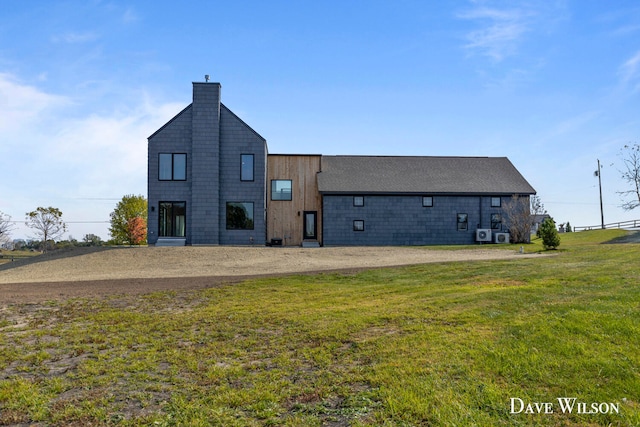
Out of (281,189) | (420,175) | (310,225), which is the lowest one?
(310,225)

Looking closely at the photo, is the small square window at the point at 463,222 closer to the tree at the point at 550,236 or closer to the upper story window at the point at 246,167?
the tree at the point at 550,236

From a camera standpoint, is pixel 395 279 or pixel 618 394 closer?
pixel 618 394

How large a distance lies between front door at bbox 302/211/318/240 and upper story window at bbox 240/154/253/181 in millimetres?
4862

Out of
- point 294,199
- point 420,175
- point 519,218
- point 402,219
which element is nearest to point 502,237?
point 519,218

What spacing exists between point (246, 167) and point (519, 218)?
18.8 meters

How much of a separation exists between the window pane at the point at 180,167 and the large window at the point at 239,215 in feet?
11.0

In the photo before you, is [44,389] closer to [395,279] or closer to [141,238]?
[395,279]

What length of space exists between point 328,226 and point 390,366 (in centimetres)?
2466

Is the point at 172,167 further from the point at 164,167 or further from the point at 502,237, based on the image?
the point at 502,237

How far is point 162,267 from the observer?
61.7 ft

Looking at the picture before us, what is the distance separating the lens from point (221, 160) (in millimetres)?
28078

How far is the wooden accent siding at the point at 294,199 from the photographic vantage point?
30.2 meters

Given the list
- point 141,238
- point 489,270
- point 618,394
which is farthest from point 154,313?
point 141,238

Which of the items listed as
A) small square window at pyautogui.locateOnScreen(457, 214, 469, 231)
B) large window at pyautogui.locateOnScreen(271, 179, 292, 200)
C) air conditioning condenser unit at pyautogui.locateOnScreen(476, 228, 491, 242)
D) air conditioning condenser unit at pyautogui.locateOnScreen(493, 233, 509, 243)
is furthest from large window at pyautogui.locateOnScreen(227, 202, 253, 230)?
air conditioning condenser unit at pyautogui.locateOnScreen(493, 233, 509, 243)
